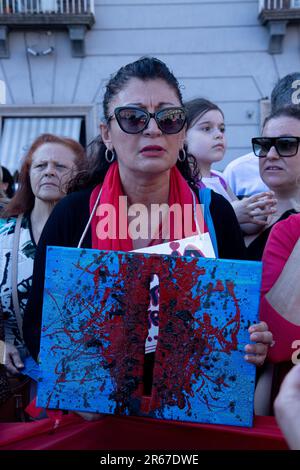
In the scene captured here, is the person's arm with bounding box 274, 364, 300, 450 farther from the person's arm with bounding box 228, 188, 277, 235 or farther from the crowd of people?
the person's arm with bounding box 228, 188, 277, 235

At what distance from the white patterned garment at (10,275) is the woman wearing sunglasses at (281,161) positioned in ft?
3.06

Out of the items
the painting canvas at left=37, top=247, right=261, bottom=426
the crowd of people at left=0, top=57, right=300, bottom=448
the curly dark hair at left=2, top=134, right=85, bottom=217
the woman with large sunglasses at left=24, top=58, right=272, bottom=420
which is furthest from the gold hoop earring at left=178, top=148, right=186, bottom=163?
the painting canvas at left=37, top=247, right=261, bottom=426

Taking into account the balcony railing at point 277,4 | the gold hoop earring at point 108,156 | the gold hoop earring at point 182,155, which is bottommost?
the gold hoop earring at point 108,156

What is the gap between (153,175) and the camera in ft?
6.57

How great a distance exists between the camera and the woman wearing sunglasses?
261cm

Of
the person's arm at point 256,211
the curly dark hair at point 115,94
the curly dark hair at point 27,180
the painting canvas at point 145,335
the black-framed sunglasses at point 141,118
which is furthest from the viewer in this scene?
the curly dark hair at point 27,180

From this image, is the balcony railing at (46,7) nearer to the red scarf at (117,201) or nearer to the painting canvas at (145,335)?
the red scarf at (117,201)

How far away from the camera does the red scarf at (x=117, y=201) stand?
1.92 metres

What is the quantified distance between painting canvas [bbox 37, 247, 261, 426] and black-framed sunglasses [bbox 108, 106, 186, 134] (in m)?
0.49

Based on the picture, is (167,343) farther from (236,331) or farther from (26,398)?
(26,398)

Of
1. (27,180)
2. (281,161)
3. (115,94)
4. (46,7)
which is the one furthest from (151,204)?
(46,7)

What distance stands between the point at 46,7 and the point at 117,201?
31.6 ft

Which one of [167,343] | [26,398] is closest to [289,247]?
[167,343]

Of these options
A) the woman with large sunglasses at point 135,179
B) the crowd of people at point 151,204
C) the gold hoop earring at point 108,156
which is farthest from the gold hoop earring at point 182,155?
the gold hoop earring at point 108,156
